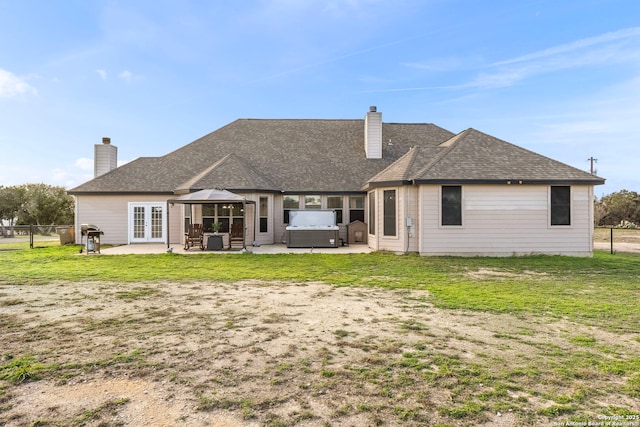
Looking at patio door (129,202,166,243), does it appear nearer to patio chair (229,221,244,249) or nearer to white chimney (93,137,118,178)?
white chimney (93,137,118,178)

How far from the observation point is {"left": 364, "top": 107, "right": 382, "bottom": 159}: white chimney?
18.5 metres

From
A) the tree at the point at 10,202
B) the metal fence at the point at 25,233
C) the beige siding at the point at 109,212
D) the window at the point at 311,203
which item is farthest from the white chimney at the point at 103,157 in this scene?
the tree at the point at 10,202

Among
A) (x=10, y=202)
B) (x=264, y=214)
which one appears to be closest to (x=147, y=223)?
(x=264, y=214)

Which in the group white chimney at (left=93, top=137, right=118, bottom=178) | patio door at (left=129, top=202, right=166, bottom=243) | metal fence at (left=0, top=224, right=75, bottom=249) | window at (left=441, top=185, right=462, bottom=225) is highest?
white chimney at (left=93, top=137, right=118, bottom=178)

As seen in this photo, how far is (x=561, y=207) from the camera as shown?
1234 centimetres

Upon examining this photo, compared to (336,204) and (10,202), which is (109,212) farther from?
(10,202)

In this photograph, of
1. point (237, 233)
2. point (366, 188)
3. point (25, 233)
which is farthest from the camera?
point (25, 233)

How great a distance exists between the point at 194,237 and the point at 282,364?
1164 centimetres

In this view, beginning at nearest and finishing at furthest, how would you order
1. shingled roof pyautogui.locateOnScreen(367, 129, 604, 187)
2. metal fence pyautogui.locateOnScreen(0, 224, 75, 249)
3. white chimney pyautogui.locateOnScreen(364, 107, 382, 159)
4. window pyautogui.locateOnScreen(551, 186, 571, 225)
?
shingled roof pyautogui.locateOnScreen(367, 129, 604, 187), window pyautogui.locateOnScreen(551, 186, 571, 225), white chimney pyautogui.locateOnScreen(364, 107, 382, 159), metal fence pyautogui.locateOnScreen(0, 224, 75, 249)

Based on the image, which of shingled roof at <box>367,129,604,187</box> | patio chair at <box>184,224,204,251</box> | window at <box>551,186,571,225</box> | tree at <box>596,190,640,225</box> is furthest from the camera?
tree at <box>596,190,640,225</box>

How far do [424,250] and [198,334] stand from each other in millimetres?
9478

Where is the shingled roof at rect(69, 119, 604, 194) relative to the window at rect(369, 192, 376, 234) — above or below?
above

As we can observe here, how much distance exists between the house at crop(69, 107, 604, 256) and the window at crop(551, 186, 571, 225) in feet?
0.12

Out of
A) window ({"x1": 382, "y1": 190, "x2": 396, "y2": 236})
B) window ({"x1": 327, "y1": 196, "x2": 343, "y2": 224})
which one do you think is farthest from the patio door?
window ({"x1": 382, "y1": 190, "x2": 396, "y2": 236})
